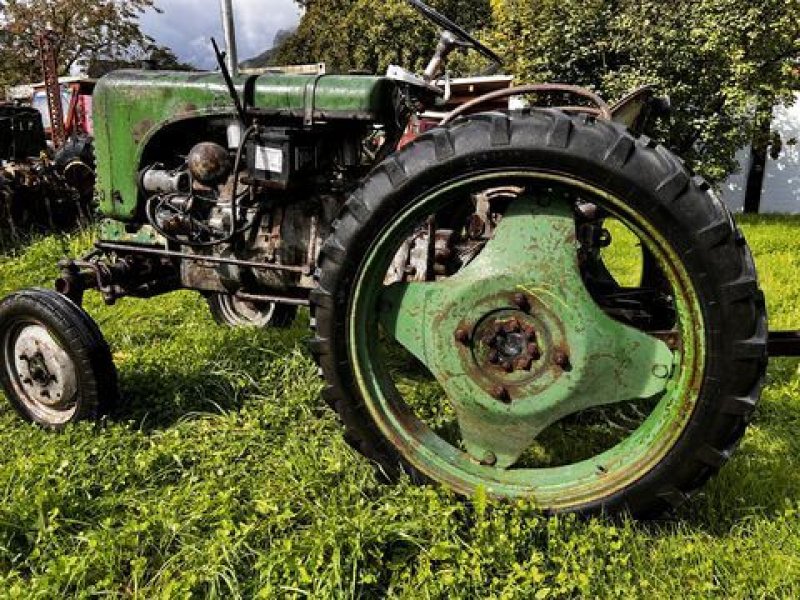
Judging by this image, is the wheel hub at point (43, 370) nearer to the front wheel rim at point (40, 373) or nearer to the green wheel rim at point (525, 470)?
the front wheel rim at point (40, 373)

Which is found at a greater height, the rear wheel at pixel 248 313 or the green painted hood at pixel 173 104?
the green painted hood at pixel 173 104

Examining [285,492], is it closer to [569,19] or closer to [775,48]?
[569,19]

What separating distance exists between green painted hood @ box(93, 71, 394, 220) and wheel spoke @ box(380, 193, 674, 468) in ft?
2.89

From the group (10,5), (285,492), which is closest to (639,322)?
(285,492)

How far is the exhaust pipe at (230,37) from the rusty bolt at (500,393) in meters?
1.79

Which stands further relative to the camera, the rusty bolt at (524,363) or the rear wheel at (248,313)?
the rear wheel at (248,313)

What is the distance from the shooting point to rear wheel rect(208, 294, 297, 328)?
4.62 meters

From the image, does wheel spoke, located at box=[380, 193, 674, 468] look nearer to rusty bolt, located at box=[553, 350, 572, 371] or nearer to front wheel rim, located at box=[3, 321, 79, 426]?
rusty bolt, located at box=[553, 350, 572, 371]

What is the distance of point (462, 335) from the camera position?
241 centimetres

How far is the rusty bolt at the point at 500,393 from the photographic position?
237cm

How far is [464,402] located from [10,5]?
29945 mm

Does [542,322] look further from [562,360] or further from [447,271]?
[447,271]

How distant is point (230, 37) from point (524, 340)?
1806mm

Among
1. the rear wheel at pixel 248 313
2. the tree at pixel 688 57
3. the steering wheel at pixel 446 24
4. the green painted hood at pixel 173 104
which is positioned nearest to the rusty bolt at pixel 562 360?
the green painted hood at pixel 173 104
